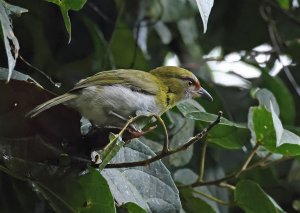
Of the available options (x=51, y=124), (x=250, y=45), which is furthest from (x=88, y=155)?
(x=250, y=45)

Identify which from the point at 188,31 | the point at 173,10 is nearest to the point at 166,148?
the point at 173,10

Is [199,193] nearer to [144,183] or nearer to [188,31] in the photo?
[144,183]

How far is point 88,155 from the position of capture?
2141mm

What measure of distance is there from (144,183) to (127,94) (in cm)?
54

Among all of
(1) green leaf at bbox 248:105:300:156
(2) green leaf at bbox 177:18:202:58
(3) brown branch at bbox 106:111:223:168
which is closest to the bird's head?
(1) green leaf at bbox 248:105:300:156

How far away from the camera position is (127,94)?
9.34 feet

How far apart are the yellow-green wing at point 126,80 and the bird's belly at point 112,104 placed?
1.1 inches

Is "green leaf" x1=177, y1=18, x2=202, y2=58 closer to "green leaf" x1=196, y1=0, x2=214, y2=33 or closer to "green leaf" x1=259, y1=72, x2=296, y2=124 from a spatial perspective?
"green leaf" x1=259, y1=72, x2=296, y2=124

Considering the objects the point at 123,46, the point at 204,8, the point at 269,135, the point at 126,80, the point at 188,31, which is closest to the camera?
the point at 204,8

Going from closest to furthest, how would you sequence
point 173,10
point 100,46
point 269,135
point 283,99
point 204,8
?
point 204,8
point 269,135
point 100,46
point 283,99
point 173,10

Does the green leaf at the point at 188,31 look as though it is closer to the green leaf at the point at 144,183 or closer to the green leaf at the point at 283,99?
the green leaf at the point at 283,99

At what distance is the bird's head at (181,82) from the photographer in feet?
10.5

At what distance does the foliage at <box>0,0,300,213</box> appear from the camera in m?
2.12

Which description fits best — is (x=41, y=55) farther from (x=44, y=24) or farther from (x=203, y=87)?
(x=203, y=87)
